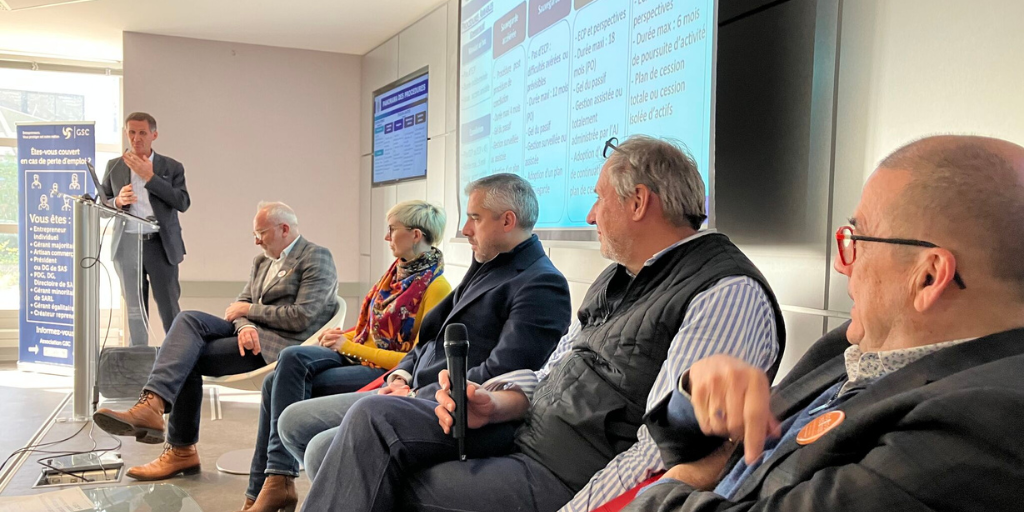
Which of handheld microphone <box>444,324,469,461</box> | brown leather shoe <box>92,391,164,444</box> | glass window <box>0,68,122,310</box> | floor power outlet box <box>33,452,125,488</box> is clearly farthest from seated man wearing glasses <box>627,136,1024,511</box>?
glass window <box>0,68,122,310</box>

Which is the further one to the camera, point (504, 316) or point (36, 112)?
point (36, 112)

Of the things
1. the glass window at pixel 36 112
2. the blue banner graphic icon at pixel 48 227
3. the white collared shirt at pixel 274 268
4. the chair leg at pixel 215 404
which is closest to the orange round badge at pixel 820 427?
the white collared shirt at pixel 274 268

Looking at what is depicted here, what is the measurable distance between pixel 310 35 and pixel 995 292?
5693mm

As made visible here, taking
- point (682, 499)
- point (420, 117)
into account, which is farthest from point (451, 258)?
point (682, 499)

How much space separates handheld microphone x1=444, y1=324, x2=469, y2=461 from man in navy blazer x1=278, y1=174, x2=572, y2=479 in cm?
54

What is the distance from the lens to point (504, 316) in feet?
7.43

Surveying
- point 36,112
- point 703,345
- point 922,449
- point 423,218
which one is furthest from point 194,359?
point 36,112

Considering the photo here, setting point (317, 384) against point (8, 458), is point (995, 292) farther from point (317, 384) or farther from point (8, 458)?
point (8, 458)

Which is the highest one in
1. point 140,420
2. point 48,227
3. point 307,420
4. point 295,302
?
point 48,227

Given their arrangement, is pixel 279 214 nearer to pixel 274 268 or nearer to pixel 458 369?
pixel 274 268

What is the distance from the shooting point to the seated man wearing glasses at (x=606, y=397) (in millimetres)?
1416

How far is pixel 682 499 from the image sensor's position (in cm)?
99

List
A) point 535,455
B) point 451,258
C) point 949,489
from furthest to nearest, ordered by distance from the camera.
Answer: point 451,258, point 535,455, point 949,489

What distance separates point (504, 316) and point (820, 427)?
1.44 m
